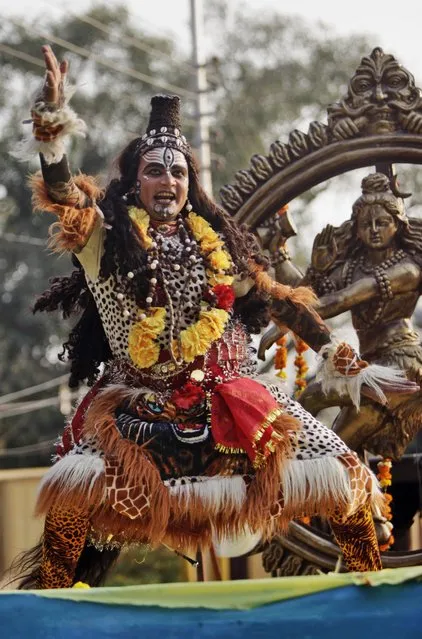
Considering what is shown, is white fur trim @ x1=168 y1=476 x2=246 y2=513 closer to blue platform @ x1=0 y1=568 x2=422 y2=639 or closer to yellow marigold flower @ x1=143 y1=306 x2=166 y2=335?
yellow marigold flower @ x1=143 y1=306 x2=166 y2=335

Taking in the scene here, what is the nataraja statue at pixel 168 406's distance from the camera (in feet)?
12.4

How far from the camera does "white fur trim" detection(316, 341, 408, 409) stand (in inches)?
165

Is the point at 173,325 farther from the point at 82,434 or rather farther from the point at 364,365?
the point at 364,365

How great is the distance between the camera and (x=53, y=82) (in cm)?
346

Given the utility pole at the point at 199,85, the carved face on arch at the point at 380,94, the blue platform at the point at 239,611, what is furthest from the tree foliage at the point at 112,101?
the blue platform at the point at 239,611

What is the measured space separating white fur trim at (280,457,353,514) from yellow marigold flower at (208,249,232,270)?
25.6 inches

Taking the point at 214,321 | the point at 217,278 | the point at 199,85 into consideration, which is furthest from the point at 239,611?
the point at 199,85

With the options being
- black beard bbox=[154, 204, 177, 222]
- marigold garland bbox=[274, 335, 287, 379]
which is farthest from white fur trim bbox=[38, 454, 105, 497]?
marigold garland bbox=[274, 335, 287, 379]

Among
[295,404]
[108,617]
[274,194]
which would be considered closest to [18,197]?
[274,194]

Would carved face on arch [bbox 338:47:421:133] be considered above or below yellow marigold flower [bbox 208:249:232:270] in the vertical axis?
above

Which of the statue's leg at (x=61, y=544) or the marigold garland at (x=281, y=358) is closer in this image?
the statue's leg at (x=61, y=544)

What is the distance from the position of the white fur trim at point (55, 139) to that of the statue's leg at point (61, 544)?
1042 millimetres

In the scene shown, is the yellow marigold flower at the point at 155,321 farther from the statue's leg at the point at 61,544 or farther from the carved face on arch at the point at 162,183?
the statue's leg at the point at 61,544

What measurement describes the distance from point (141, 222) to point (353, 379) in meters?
0.87
